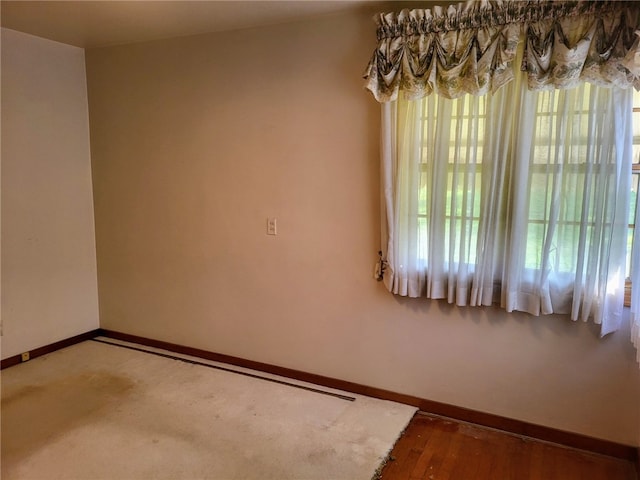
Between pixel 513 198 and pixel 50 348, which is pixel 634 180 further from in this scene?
pixel 50 348

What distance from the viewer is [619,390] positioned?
2.36 meters

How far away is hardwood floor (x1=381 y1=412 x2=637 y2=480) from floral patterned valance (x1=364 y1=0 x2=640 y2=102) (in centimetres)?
185

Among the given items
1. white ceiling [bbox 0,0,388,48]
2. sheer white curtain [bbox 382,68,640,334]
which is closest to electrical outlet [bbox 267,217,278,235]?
sheer white curtain [bbox 382,68,640,334]

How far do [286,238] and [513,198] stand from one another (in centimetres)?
144

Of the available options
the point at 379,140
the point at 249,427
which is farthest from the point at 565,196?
the point at 249,427

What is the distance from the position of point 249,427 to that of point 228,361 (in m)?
0.94

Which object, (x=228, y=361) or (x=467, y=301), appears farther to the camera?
(x=228, y=361)

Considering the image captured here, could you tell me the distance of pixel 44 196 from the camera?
3.54 m

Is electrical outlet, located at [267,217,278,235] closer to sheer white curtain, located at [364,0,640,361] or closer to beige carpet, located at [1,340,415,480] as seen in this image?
sheer white curtain, located at [364,0,640,361]

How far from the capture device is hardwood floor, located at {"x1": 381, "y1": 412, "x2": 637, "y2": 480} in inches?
88.3

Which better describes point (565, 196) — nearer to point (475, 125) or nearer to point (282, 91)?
point (475, 125)

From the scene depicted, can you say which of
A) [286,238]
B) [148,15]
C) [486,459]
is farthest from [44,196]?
[486,459]

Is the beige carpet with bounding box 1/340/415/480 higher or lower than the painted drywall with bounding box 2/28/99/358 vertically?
lower

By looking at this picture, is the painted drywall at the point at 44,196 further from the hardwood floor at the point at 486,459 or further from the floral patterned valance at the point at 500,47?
the hardwood floor at the point at 486,459
